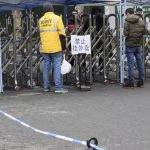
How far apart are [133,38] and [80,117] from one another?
13.4 ft

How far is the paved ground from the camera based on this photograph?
6.99 metres

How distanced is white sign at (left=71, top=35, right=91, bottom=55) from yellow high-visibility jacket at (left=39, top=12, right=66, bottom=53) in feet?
2.00

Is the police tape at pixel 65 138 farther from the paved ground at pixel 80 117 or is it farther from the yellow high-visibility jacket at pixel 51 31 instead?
the yellow high-visibility jacket at pixel 51 31

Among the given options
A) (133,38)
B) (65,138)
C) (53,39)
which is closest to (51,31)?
(53,39)

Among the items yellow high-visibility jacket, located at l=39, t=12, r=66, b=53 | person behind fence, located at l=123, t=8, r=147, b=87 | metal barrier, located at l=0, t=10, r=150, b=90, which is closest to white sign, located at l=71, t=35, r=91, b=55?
metal barrier, located at l=0, t=10, r=150, b=90

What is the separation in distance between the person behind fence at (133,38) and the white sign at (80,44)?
957 mm

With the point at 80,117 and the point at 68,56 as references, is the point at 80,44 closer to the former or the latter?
the point at 68,56

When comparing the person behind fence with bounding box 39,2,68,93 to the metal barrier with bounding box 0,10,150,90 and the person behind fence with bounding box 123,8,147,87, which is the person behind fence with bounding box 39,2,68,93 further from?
the person behind fence with bounding box 123,8,147,87

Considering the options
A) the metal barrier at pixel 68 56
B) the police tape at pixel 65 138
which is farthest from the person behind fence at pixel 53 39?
the police tape at pixel 65 138

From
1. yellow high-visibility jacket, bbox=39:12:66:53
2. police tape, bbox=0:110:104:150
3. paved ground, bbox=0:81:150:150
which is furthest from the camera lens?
yellow high-visibility jacket, bbox=39:12:66:53

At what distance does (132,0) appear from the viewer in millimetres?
14805

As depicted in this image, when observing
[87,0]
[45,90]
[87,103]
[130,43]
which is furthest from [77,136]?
[87,0]

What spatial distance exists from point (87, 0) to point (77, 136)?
8.05 metres

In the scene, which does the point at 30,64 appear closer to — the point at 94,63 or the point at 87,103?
the point at 94,63
